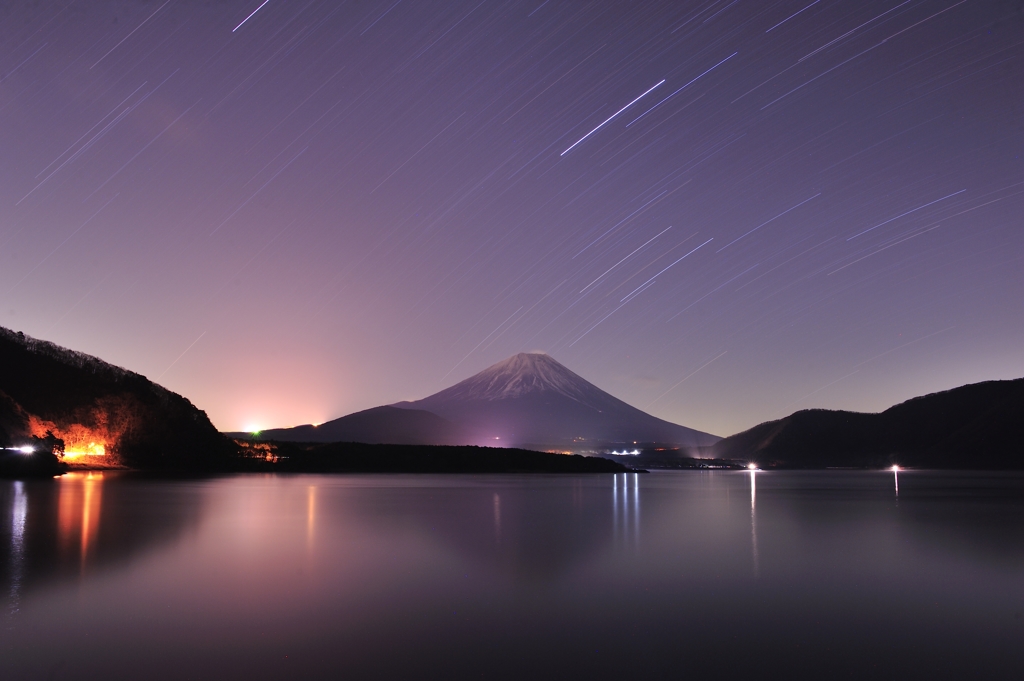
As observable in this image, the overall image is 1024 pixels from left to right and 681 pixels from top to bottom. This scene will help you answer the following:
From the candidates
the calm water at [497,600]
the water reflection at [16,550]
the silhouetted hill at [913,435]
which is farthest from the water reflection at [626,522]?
the silhouetted hill at [913,435]

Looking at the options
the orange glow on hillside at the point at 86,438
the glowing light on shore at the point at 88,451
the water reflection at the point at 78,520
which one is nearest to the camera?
the water reflection at the point at 78,520

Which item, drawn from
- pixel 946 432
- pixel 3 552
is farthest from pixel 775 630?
pixel 946 432

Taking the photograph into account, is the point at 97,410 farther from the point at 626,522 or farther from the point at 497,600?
the point at 497,600

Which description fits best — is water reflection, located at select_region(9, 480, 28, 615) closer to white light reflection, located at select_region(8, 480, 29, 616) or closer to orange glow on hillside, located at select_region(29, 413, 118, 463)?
white light reflection, located at select_region(8, 480, 29, 616)

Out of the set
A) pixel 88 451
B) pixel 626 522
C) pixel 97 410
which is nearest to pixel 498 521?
pixel 626 522

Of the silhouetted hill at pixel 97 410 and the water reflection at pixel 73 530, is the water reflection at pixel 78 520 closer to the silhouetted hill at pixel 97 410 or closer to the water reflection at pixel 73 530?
the water reflection at pixel 73 530
